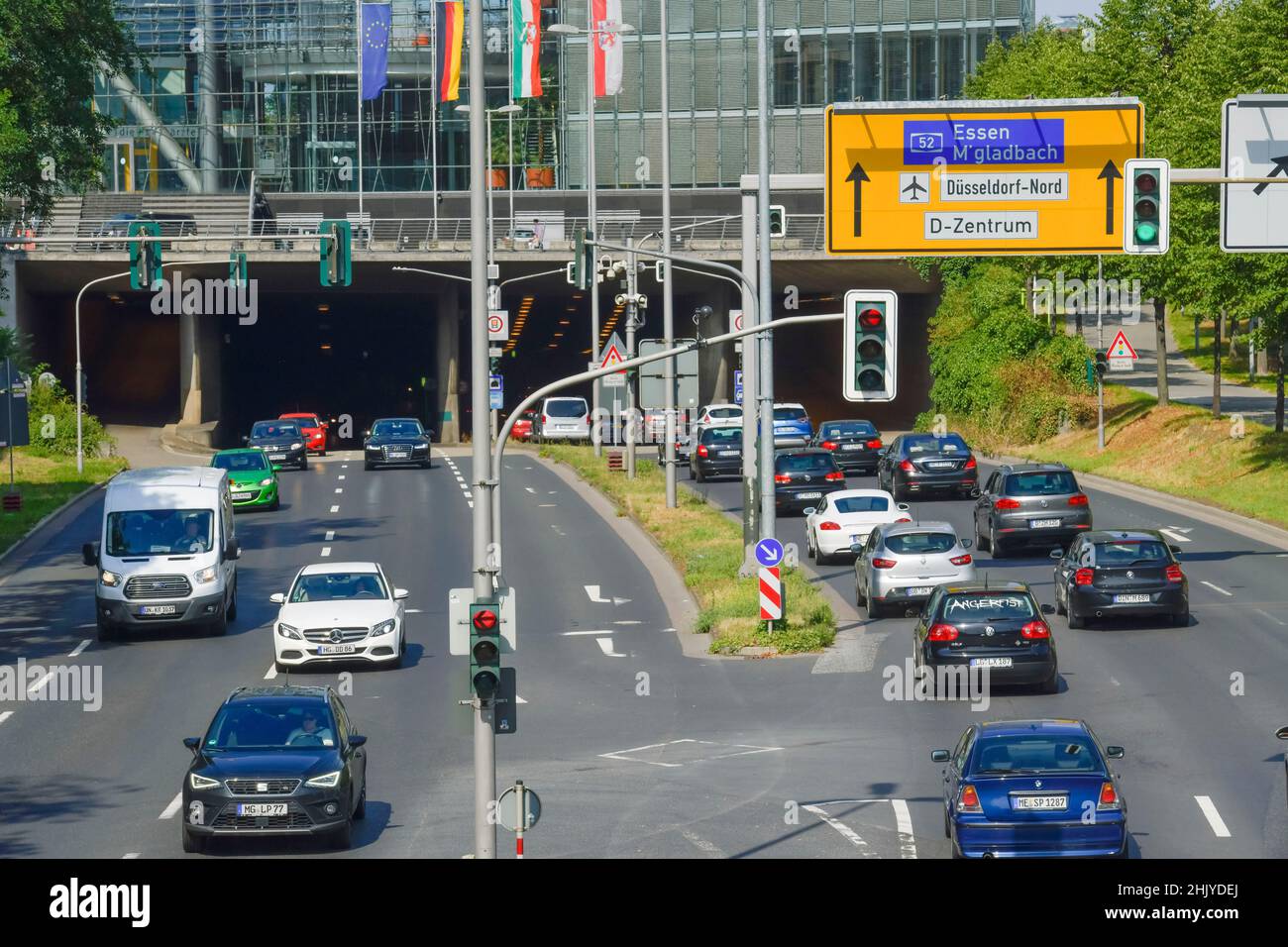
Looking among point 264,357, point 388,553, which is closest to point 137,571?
point 388,553

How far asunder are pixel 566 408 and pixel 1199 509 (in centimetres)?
3233

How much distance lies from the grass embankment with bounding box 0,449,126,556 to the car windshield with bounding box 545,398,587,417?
17.4m

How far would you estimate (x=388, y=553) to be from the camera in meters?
38.8

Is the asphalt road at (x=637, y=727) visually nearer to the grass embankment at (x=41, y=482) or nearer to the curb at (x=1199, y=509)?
the curb at (x=1199, y=509)

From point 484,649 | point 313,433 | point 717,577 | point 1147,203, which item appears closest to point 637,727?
point 484,649

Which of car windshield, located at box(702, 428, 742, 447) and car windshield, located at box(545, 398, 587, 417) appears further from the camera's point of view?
car windshield, located at box(545, 398, 587, 417)

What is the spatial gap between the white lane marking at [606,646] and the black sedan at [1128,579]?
7264 mm

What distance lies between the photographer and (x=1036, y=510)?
3581 centimetres

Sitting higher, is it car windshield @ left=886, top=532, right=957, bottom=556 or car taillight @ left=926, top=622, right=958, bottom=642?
car windshield @ left=886, top=532, right=957, bottom=556

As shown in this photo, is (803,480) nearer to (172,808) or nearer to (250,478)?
(250,478)

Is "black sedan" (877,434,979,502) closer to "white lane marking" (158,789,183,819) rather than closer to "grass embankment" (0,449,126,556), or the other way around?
"grass embankment" (0,449,126,556)

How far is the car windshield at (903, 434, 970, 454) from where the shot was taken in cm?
4553

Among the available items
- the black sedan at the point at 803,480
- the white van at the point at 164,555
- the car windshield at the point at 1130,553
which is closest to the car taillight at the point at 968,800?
the car windshield at the point at 1130,553

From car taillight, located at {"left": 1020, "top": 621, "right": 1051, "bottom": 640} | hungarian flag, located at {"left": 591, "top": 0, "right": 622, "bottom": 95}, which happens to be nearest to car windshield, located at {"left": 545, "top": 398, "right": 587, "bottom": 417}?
hungarian flag, located at {"left": 591, "top": 0, "right": 622, "bottom": 95}
